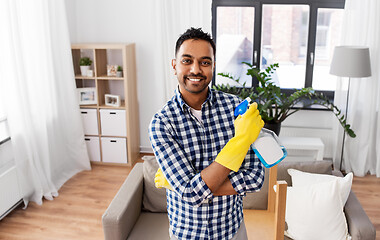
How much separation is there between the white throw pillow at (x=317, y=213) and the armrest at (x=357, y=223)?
0.15 ft

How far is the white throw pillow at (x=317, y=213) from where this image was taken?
7.49 feet

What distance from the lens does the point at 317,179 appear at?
2490 mm

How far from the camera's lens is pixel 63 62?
12.7 ft

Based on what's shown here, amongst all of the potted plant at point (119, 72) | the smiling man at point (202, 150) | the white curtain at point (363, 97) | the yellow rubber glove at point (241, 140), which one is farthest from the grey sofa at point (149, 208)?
the potted plant at point (119, 72)

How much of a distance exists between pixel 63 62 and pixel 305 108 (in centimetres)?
246

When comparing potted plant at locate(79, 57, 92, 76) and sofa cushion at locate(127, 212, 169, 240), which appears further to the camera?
potted plant at locate(79, 57, 92, 76)

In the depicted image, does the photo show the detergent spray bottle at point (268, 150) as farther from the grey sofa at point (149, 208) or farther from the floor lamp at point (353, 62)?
the floor lamp at point (353, 62)

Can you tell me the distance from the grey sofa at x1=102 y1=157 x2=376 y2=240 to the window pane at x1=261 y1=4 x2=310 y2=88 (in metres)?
1.84

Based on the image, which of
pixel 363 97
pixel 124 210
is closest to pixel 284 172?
pixel 124 210

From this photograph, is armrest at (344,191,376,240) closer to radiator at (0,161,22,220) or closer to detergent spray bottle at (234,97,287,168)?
detergent spray bottle at (234,97,287,168)

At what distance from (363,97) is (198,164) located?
3042 mm

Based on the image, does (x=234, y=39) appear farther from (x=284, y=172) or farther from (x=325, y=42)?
(x=284, y=172)

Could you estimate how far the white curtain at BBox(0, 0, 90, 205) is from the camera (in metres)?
3.18

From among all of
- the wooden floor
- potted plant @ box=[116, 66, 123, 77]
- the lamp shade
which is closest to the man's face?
the wooden floor
